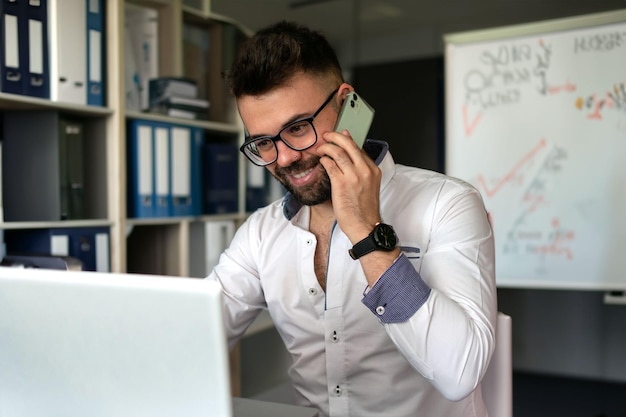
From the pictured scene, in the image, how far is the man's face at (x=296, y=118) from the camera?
122 cm

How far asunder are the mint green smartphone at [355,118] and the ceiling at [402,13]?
3185 millimetres

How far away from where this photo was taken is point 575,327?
12.8 feet

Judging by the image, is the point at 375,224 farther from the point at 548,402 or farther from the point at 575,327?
the point at 575,327

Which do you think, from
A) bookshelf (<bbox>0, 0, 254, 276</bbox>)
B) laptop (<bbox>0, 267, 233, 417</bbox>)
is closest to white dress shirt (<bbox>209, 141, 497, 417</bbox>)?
laptop (<bbox>0, 267, 233, 417</bbox>)

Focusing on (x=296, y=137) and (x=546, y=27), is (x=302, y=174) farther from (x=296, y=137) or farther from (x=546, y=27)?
(x=546, y=27)

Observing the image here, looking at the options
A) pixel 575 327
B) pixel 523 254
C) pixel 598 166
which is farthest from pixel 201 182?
pixel 575 327

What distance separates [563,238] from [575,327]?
161 cm

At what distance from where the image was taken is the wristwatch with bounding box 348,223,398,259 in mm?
1006

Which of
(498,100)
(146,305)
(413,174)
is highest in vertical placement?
(498,100)

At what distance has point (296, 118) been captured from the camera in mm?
1218

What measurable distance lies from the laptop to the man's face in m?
0.66

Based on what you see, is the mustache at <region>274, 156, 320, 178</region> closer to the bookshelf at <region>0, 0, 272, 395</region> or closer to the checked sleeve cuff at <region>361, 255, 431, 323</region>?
the checked sleeve cuff at <region>361, 255, 431, 323</region>

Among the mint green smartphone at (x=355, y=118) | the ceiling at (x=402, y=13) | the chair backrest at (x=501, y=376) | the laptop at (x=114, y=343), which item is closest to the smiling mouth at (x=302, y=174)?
the mint green smartphone at (x=355, y=118)

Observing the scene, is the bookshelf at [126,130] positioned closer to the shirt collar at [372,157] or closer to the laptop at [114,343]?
the shirt collar at [372,157]
